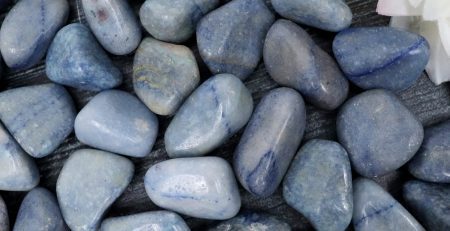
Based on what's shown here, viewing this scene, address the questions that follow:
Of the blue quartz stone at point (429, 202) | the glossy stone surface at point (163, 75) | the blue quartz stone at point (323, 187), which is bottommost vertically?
the blue quartz stone at point (429, 202)

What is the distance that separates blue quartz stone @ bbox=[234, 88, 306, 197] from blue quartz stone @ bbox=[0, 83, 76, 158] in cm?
23

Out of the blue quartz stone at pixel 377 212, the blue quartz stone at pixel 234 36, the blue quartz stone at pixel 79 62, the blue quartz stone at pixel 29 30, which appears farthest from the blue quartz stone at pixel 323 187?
the blue quartz stone at pixel 29 30

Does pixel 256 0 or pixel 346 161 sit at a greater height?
pixel 256 0

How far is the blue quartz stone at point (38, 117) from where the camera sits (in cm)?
68

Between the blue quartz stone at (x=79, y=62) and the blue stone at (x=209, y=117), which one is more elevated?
the blue quartz stone at (x=79, y=62)

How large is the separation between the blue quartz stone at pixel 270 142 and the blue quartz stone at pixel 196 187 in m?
0.02

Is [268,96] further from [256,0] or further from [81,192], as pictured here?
[81,192]

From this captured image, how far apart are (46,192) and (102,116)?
0.43 feet

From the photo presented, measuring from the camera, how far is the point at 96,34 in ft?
2.29

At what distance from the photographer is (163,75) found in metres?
0.68

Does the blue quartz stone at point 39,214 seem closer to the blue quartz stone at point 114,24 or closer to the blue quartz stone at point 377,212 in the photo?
the blue quartz stone at point 114,24

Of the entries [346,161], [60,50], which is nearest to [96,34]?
[60,50]

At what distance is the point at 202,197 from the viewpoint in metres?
0.64

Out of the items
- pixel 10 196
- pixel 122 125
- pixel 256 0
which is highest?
pixel 256 0
